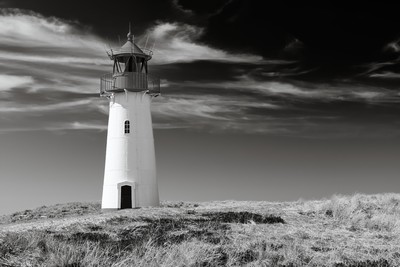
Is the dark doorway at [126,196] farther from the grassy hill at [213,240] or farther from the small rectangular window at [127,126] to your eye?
the grassy hill at [213,240]

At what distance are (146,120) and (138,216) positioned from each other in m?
11.6

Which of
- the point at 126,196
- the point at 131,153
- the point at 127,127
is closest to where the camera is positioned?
the point at 126,196

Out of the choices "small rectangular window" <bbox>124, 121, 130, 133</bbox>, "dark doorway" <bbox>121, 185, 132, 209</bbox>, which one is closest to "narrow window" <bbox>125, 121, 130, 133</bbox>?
"small rectangular window" <bbox>124, 121, 130, 133</bbox>

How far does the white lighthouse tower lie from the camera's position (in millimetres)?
29297

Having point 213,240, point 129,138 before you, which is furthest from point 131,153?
point 213,240

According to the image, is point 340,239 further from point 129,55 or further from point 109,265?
point 129,55

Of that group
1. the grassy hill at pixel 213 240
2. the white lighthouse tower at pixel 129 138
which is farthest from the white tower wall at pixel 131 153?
the grassy hill at pixel 213 240

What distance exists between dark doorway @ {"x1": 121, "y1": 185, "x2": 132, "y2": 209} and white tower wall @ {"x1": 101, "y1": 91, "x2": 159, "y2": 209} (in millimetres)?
191

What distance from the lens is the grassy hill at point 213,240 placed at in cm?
1109

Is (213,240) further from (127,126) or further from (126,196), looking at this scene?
(127,126)

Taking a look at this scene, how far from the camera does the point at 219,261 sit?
1266 centimetres

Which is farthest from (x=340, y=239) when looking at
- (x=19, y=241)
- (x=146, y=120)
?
(x=146, y=120)

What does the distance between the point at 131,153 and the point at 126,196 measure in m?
2.58

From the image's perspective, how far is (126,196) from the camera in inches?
1150
